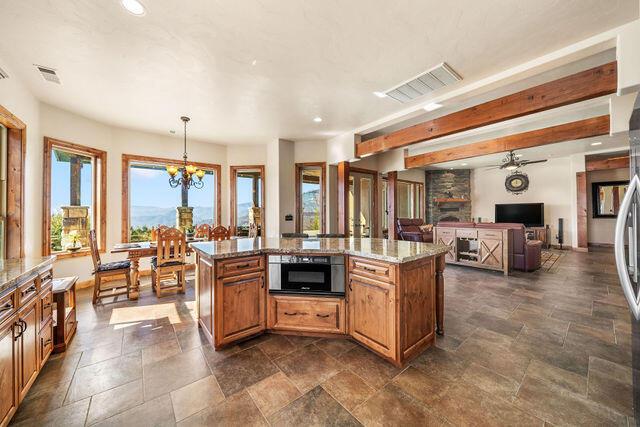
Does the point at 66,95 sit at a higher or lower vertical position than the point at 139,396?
higher

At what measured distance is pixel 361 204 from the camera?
20.7 feet

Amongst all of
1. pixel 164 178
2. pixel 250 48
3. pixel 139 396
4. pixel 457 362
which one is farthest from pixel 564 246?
pixel 164 178

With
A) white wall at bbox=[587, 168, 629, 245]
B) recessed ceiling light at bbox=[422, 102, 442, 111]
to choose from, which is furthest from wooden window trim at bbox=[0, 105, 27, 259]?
white wall at bbox=[587, 168, 629, 245]

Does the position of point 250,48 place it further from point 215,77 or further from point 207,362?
point 207,362

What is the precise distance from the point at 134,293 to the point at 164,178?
2730 mm

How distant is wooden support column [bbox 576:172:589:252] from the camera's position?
7.16 metres

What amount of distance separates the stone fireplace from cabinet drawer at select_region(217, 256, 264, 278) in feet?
29.6

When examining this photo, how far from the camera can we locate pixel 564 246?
7.73m

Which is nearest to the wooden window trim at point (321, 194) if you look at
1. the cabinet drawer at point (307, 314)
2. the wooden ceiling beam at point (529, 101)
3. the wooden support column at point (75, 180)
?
the wooden ceiling beam at point (529, 101)

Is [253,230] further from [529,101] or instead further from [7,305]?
[529,101]

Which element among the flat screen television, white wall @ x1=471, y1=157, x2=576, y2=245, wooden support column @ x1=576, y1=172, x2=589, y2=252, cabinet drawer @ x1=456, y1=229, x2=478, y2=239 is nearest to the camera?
cabinet drawer @ x1=456, y1=229, x2=478, y2=239

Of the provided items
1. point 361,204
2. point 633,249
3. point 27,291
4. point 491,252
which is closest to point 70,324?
point 27,291

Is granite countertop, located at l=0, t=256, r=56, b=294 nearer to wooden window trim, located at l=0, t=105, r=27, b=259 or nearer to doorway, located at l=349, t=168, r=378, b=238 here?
wooden window trim, located at l=0, t=105, r=27, b=259

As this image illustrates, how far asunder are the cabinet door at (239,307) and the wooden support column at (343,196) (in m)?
3.11
